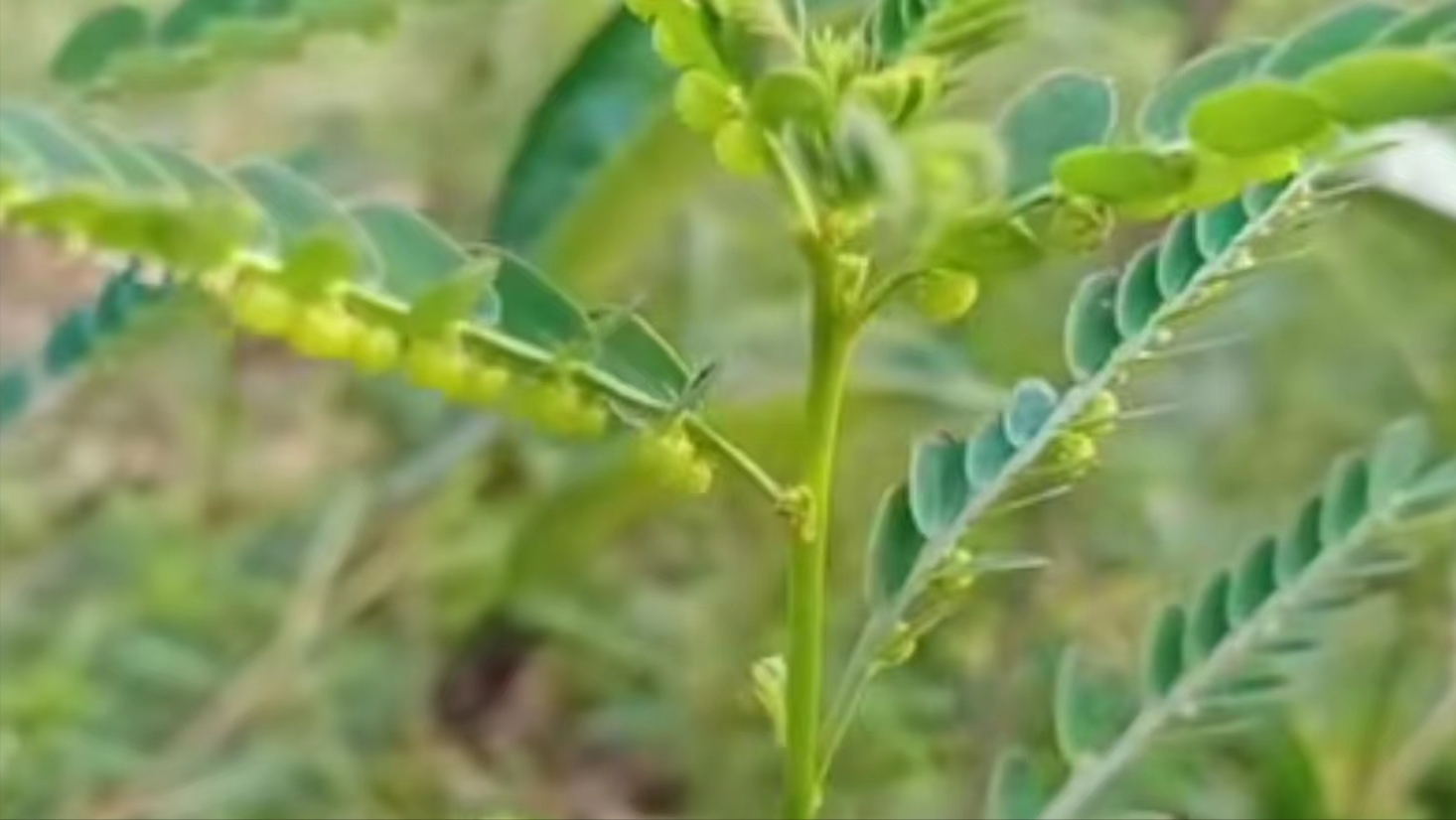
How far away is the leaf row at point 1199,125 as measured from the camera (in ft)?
1.65

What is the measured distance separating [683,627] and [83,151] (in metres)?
0.93

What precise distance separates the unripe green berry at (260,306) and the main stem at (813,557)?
0.10m

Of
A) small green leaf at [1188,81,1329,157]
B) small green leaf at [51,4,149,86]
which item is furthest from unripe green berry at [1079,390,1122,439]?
small green leaf at [51,4,149,86]

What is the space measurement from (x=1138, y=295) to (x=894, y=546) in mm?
69

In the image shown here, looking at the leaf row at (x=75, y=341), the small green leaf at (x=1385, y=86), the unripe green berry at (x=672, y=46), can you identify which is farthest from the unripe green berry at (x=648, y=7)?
the leaf row at (x=75, y=341)

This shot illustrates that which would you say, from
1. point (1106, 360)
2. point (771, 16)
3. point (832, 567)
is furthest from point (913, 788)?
point (771, 16)

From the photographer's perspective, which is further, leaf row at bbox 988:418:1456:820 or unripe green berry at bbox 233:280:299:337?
leaf row at bbox 988:418:1456:820

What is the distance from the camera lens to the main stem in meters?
0.56

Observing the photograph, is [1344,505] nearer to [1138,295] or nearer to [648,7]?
[1138,295]

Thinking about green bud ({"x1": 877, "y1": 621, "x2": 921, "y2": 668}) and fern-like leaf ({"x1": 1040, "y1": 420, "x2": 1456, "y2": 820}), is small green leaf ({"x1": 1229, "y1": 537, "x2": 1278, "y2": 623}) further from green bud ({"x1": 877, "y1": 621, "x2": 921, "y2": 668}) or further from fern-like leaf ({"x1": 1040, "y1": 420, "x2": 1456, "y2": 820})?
green bud ({"x1": 877, "y1": 621, "x2": 921, "y2": 668})

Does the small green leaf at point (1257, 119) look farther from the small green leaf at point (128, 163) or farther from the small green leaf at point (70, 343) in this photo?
the small green leaf at point (70, 343)

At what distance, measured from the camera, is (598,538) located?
1.35 meters

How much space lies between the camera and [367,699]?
1.43m

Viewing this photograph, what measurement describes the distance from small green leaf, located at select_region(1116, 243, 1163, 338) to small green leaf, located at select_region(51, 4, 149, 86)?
0.30m
